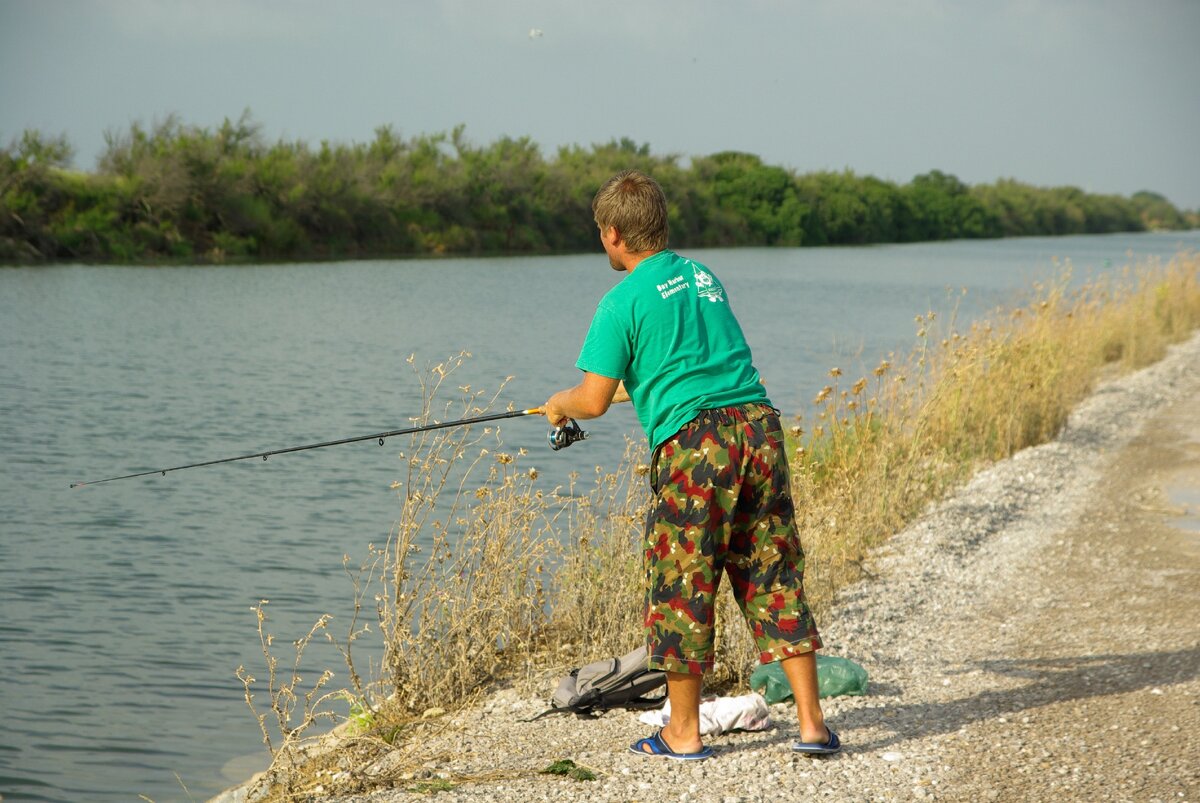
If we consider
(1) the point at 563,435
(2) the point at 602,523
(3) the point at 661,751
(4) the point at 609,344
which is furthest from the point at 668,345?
(2) the point at 602,523

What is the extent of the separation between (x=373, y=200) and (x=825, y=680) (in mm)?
49814

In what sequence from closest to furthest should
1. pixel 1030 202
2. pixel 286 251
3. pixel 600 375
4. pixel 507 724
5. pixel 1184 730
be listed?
pixel 600 375 < pixel 1184 730 < pixel 507 724 < pixel 286 251 < pixel 1030 202

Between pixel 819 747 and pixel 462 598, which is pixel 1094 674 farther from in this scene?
pixel 462 598

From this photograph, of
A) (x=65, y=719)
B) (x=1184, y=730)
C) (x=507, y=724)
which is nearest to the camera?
(x=1184, y=730)

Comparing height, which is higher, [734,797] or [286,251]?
[286,251]

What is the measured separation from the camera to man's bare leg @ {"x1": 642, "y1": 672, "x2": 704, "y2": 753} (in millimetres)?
4293

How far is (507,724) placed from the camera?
16.9 feet

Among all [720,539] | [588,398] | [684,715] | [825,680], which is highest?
[588,398]

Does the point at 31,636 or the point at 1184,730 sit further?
the point at 31,636

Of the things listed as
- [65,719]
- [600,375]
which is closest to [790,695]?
[600,375]

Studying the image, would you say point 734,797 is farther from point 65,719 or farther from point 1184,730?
point 65,719

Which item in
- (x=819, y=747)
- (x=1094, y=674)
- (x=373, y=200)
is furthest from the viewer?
(x=373, y=200)

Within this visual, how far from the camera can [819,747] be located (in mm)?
4363

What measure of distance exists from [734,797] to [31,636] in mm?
5166
